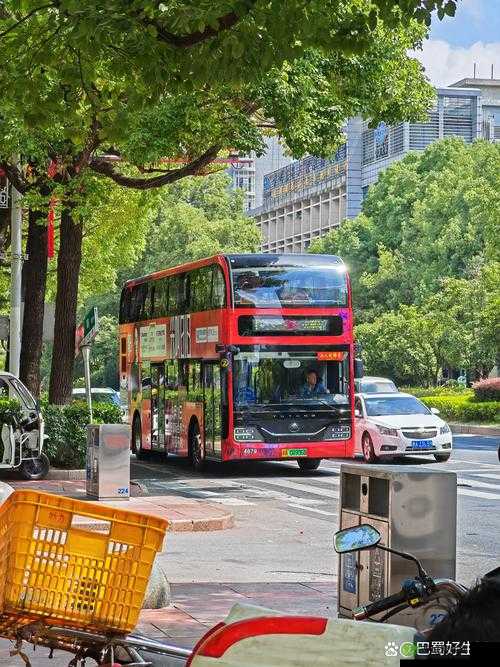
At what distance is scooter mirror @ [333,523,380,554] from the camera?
3.77 m

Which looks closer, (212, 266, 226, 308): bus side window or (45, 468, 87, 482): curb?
(45, 468, 87, 482): curb

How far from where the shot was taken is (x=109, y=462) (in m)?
17.5

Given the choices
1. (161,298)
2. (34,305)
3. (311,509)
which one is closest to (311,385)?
(161,298)

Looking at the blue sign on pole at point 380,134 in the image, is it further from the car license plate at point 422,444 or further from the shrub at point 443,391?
the car license plate at point 422,444

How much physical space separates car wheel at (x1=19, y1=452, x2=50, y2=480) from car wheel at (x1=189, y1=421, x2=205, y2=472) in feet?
14.4

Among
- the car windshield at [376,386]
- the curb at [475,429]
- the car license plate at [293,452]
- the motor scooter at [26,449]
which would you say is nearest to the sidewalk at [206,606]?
the motor scooter at [26,449]

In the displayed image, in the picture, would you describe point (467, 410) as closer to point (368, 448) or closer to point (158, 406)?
point (368, 448)

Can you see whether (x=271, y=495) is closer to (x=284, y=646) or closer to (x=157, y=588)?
(x=157, y=588)

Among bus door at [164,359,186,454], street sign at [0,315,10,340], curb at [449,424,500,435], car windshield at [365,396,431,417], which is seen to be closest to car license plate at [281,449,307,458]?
bus door at [164,359,186,454]

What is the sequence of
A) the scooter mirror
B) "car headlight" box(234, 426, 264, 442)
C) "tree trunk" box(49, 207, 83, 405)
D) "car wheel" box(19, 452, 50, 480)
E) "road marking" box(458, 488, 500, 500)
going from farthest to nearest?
"car headlight" box(234, 426, 264, 442), "tree trunk" box(49, 207, 83, 405), "car wheel" box(19, 452, 50, 480), "road marking" box(458, 488, 500, 500), the scooter mirror

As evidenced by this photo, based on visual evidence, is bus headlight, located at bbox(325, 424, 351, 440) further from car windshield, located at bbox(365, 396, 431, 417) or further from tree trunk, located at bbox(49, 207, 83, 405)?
tree trunk, located at bbox(49, 207, 83, 405)

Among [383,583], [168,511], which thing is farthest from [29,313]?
[383,583]

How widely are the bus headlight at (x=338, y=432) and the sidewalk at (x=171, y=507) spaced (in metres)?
4.87

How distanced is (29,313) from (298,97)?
717 centimetres
